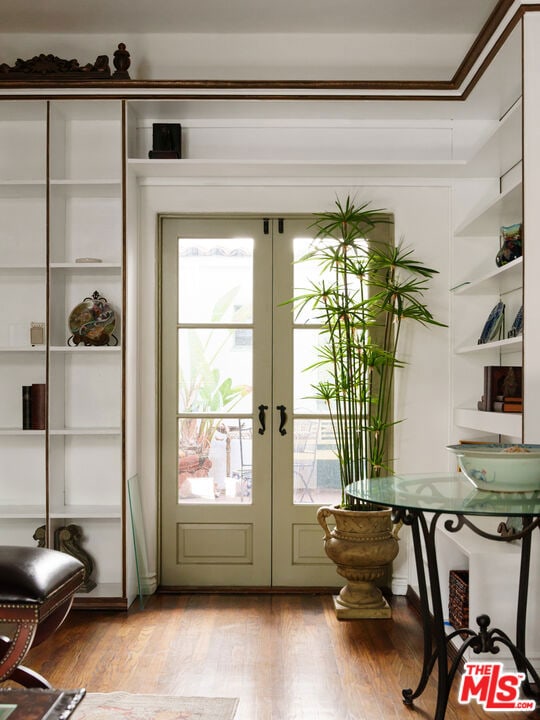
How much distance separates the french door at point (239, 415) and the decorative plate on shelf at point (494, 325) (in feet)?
3.30

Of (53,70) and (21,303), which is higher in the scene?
(53,70)

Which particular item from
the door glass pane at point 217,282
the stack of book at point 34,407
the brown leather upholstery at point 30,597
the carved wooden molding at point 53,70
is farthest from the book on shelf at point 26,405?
the carved wooden molding at point 53,70

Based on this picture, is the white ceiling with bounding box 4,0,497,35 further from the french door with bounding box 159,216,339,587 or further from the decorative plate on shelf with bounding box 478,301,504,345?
Answer: the decorative plate on shelf with bounding box 478,301,504,345

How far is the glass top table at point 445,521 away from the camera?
7.16 feet

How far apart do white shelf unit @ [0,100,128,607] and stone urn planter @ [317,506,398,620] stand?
1241 mm

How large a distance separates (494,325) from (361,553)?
1.34 meters

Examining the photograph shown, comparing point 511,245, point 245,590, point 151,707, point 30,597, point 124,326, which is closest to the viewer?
point 30,597

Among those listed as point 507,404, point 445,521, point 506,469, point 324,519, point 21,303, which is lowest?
point 324,519

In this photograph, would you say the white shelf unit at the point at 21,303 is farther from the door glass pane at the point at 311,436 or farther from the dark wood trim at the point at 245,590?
the door glass pane at the point at 311,436

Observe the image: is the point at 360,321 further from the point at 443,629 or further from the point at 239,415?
the point at 443,629

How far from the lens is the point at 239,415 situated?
4344mm

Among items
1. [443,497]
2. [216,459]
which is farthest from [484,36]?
[216,459]

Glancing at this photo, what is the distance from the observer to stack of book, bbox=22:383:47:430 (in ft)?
13.2

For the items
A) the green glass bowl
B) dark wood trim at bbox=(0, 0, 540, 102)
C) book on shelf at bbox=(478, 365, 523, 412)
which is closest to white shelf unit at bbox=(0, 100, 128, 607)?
dark wood trim at bbox=(0, 0, 540, 102)
